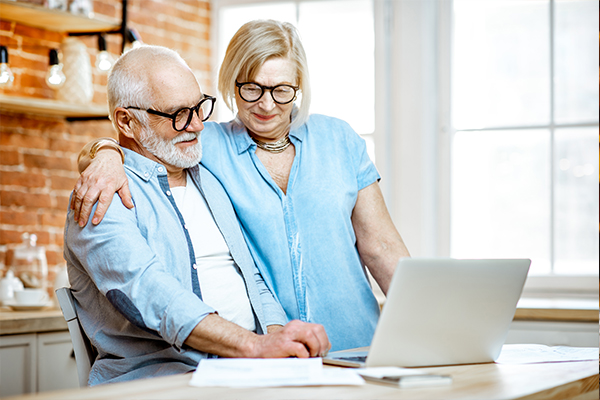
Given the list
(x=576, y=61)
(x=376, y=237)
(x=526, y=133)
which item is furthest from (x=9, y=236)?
(x=576, y=61)

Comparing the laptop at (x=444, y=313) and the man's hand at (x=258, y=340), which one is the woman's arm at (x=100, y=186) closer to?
the man's hand at (x=258, y=340)

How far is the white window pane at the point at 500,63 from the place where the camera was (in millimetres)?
3469

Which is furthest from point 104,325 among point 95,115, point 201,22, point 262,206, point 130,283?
point 201,22

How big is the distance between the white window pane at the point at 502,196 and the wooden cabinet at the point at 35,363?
199 centimetres

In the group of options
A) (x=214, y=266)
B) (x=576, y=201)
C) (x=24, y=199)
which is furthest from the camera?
(x=576, y=201)

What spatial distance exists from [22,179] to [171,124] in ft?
4.93

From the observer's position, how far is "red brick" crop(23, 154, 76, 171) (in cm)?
305

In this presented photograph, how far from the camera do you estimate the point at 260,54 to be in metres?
1.95

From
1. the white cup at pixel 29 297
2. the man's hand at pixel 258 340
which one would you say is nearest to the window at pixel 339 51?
the white cup at pixel 29 297

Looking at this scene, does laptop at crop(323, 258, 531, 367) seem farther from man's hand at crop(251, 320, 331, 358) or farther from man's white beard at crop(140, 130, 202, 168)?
man's white beard at crop(140, 130, 202, 168)

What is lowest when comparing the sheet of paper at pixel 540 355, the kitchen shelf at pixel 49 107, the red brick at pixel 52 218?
the sheet of paper at pixel 540 355

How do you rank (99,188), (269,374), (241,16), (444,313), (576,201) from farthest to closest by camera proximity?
(241,16) < (576,201) < (99,188) < (444,313) < (269,374)

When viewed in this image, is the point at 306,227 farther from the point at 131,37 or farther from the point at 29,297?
the point at 131,37

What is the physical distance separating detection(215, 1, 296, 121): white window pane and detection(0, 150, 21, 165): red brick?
1.21 metres
